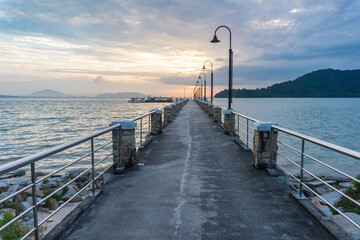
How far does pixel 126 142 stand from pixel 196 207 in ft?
10.6

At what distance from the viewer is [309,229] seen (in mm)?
4148

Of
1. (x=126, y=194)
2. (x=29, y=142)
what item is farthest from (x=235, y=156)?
(x=29, y=142)

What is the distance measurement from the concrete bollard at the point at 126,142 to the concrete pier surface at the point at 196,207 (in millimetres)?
401

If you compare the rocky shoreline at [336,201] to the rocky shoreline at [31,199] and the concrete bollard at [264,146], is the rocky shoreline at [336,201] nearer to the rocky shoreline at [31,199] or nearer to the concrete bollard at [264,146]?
the concrete bollard at [264,146]

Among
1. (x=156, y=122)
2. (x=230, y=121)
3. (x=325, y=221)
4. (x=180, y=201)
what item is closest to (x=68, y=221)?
(x=180, y=201)

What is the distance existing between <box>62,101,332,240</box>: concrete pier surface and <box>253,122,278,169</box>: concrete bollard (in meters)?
0.34

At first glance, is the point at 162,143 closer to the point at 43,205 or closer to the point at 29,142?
the point at 43,205

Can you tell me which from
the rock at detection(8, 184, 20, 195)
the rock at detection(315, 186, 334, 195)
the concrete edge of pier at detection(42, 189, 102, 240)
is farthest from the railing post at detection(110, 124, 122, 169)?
the rock at detection(315, 186, 334, 195)

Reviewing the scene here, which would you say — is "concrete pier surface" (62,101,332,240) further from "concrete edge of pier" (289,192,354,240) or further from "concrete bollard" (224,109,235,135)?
"concrete bollard" (224,109,235,135)

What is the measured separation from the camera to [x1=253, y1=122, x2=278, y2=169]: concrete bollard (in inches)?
281

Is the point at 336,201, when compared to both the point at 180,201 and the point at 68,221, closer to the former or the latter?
the point at 180,201

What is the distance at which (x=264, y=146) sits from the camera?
7.29m

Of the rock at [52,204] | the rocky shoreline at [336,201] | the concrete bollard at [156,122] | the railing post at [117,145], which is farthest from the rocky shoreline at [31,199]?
the rocky shoreline at [336,201]

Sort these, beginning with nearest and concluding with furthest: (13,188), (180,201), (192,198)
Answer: (180,201) < (192,198) < (13,188)
